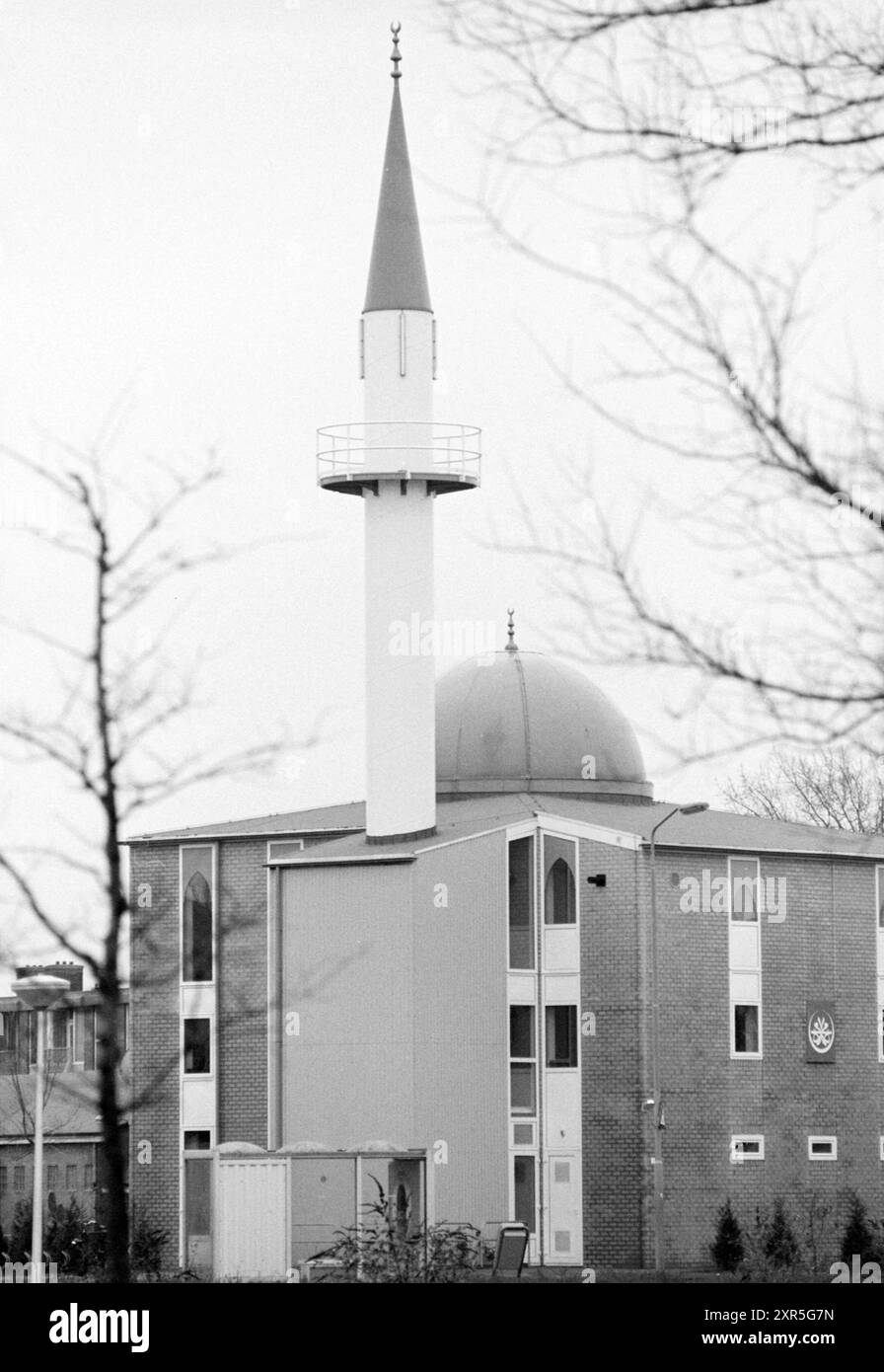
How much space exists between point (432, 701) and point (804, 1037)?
10.8 metres

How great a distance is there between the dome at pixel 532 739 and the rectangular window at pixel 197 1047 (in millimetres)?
8122

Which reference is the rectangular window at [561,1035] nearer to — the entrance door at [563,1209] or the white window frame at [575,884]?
the white window frame at [575,884]

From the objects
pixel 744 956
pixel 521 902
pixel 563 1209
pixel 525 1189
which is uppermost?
pixel 521 902

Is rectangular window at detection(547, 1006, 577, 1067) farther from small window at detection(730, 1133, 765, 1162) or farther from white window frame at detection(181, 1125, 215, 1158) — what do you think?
white window frame at detection(181, 1125, 215, 1158)

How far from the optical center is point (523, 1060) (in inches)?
1970

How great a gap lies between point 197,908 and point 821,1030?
46.3ft

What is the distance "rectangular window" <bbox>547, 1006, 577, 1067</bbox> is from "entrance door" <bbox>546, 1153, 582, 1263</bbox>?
191 centimetres

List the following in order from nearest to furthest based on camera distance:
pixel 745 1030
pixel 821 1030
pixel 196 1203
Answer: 1. pixel 745 1030
2. pixel 821 1030
3. pixel 196 1203

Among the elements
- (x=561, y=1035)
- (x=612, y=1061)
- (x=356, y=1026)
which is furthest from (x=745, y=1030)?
(x=356, y=1026)

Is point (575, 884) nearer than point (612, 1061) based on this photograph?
No

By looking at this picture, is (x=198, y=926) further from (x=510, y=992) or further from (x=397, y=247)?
(x=397, y=247)

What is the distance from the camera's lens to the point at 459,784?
58.6 m
